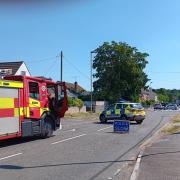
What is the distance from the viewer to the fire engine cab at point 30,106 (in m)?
17.9

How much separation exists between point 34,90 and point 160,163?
940cm

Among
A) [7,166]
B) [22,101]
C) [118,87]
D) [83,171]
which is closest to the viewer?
[83,171]

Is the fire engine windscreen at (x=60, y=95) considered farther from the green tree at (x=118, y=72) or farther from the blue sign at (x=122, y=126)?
the green tree at (x=118, y=72)

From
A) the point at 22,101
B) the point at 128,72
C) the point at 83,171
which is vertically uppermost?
the point at 128,72

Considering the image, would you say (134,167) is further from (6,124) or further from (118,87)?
(118,87)

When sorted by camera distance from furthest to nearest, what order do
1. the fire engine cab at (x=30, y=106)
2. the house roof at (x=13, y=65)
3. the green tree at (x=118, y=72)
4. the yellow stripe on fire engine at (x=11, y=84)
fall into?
the green tree at (x=118, y=72)
the house roof at (x=13, y=65)
the fire engine cab at (x=30, y=106)
the yellow stripe on fire engine at (x=11, y=84)

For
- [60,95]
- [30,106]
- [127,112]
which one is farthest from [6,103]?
[127,112]

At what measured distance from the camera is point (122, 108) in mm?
34969

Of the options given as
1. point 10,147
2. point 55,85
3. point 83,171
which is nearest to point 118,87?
point 55,85

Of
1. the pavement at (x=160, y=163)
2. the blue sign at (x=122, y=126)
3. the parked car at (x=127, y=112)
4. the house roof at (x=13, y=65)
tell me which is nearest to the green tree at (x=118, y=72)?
the house roof at (x=13, y=65)

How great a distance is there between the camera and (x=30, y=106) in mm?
19672

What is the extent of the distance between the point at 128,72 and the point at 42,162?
7462cm

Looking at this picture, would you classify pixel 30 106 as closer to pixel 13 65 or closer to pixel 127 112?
pixel 127 112

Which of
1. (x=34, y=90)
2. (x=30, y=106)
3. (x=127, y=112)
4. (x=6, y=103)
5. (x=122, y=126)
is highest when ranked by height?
(x=34, y=90)
